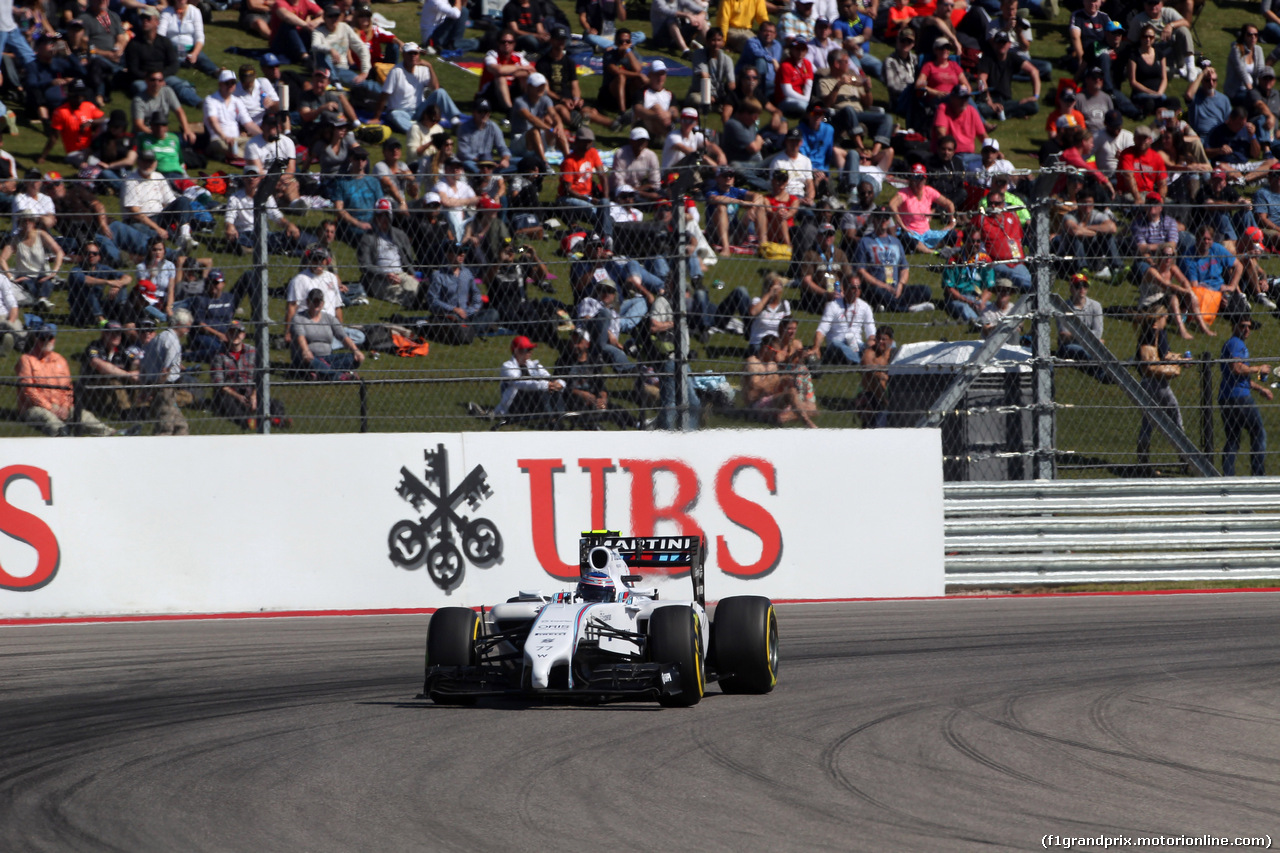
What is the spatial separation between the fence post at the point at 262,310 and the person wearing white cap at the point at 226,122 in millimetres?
5373

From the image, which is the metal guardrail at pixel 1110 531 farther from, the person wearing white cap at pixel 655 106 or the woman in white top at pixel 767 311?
the person wearing white cap at pixel 655 106

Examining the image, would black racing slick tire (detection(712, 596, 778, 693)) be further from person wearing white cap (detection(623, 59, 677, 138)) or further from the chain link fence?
person wearing white cap (detection(623, 59, 677, 138))

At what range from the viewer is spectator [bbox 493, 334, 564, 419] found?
37.9ft

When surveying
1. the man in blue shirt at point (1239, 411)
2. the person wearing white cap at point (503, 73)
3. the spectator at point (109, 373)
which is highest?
the person wearing white cap at point (503, 73)

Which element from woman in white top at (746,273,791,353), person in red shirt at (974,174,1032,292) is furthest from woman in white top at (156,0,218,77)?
person in red shirt at (974,174,1032,292)

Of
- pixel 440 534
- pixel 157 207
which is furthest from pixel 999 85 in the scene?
pixel 157 207

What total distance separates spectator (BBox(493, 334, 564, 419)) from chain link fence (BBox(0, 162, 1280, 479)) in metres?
0.02

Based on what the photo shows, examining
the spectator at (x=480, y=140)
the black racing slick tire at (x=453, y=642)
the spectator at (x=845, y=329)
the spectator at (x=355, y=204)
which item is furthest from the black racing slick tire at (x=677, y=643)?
the spectator at (x=480, y=140)

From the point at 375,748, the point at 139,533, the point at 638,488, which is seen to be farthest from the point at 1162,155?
the point at 375,748

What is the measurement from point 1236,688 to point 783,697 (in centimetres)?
223

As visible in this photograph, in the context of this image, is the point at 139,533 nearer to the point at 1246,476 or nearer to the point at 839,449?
the point at 839,449

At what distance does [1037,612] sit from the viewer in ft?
35.2

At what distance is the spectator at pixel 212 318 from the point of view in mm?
11391

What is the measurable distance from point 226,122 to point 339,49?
97.5 inches
